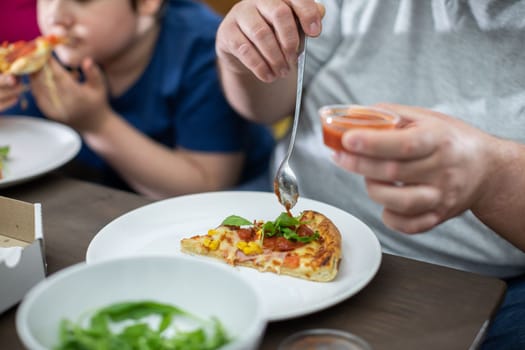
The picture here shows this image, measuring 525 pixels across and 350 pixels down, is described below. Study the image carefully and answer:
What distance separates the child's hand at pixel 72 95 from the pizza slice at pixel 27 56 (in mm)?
30

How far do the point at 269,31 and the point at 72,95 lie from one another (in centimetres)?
99

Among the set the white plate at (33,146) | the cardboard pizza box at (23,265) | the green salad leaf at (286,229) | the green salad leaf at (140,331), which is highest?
the green salad leaf at (140,331)

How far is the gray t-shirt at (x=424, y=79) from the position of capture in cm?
133

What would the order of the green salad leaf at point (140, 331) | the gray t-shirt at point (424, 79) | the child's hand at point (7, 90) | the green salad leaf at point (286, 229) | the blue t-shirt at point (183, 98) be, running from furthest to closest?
the blue t-shirt at point (183, 98) → the child's hand at point (7, 90) → the gray t-shirt at point (424, 79) → the green salad leaf at point (286, 229) → the green salad leaf at point (140, 331)

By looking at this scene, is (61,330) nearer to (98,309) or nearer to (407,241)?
(98,309)

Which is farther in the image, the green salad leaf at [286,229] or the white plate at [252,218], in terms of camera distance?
the green salad leaf at [286,229]

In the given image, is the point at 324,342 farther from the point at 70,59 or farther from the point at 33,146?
the point at 70,59

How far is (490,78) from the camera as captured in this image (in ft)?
4.44


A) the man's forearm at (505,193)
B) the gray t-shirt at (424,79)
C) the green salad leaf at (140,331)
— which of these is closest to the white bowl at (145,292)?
the green salad leaf at (140,331)

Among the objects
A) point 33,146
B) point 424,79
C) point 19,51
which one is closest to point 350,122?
point 424,79

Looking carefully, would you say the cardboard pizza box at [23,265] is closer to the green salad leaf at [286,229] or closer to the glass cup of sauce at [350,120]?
the green salad leaf at [286,229]

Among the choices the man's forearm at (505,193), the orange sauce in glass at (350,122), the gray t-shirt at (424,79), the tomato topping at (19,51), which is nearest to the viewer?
the orange sauce in glass at (350,122)

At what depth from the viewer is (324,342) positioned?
74cm

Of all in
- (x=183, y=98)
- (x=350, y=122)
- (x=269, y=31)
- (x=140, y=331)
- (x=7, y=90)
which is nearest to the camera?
(x=140, y=331)
